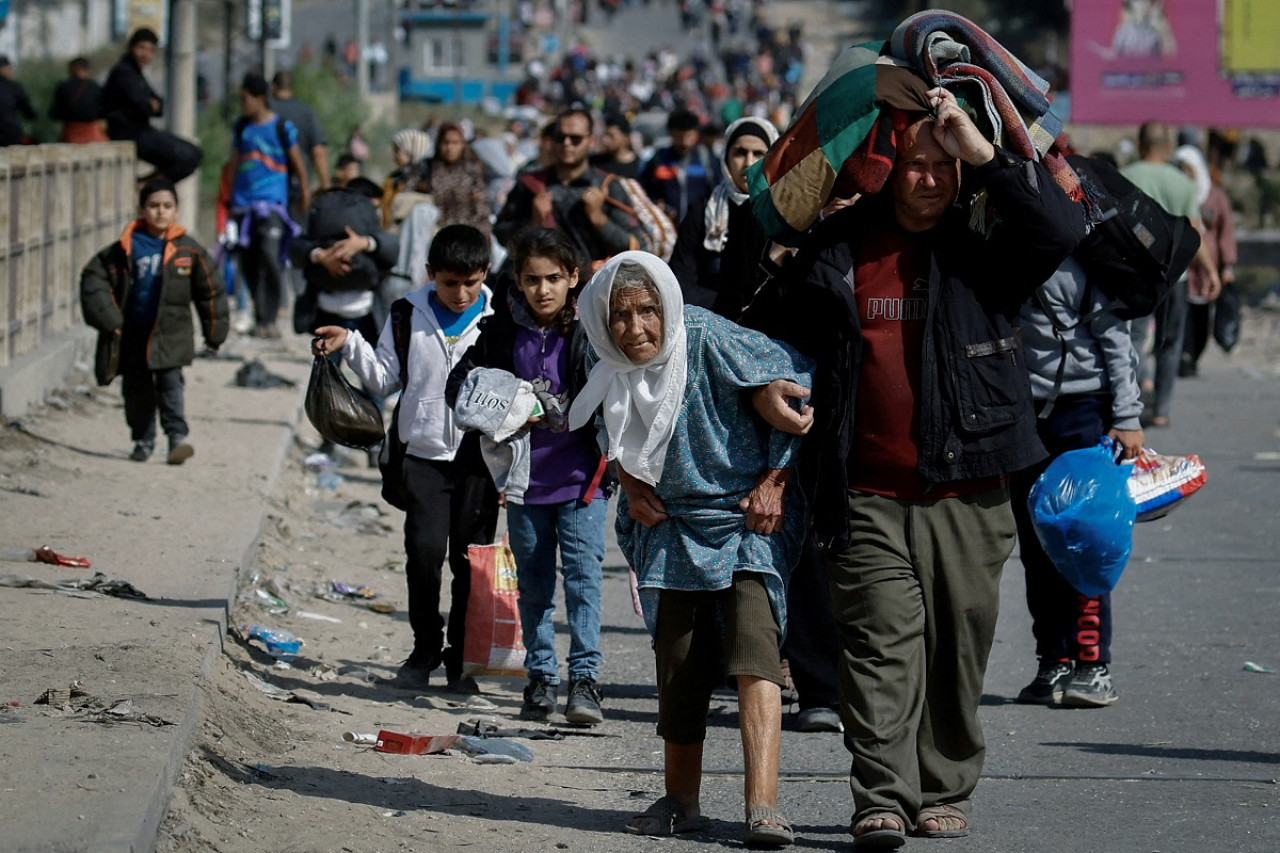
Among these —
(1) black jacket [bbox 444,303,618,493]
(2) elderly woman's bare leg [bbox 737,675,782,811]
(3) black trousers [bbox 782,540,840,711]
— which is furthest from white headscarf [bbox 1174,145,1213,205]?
(2) elderly woman's bare leg [bbox 737,675,782,811]

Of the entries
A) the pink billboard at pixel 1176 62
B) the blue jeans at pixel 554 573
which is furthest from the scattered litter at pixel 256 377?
the pink billboard at pixel 1176 62

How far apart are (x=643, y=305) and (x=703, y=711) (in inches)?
44.2

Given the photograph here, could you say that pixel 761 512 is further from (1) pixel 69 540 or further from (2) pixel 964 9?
(2) pixel 964 9

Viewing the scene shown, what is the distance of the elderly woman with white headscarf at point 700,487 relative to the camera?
16.8 feet

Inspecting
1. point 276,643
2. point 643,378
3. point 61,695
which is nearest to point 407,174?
point 276,643

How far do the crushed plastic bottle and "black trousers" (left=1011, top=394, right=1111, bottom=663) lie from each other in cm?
287

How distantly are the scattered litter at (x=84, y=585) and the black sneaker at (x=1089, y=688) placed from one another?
3.47m

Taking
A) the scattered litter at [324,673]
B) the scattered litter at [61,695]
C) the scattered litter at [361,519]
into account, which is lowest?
the scattered litter at [361,519]

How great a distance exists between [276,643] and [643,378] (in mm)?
3081

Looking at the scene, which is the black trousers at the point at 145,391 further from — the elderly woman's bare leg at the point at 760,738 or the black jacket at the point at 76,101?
the elderly woman's bare leg at the point at 760,738

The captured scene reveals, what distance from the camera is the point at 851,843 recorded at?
5.31m

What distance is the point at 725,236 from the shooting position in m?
7.86

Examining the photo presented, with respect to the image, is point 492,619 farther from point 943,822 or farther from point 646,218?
point 646,218

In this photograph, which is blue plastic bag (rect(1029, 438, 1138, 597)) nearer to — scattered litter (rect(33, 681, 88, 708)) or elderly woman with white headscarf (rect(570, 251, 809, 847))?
elderly woman with white headscarf (rect(570, 251, 809, 847))
